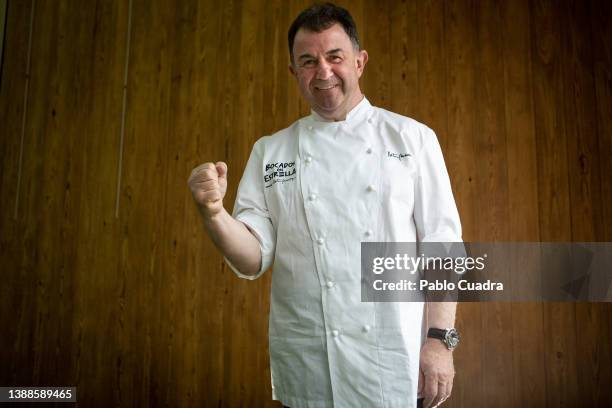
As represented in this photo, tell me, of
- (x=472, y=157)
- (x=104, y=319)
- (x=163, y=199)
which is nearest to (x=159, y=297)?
(x=104, y=319)

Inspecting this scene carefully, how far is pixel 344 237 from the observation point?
46.6 inches

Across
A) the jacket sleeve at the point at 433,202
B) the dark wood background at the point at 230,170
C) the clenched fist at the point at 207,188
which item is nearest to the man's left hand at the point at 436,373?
the jacket sleeve at the point at 433,202

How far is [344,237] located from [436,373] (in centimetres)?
36

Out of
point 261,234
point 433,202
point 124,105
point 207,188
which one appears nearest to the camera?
point 207,188

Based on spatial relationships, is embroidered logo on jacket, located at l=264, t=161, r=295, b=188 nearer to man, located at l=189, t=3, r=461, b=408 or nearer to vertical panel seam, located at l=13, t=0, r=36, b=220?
man, located at l=189, t=3, r=461, b=408

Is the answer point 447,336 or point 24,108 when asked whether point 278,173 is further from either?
point 24,108

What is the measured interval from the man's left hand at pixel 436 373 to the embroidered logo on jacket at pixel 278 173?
20.8 inches

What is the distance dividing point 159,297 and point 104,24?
1.55 m

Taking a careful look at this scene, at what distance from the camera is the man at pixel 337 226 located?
1099mm

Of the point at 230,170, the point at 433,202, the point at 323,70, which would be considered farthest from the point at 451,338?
the point at 230,170

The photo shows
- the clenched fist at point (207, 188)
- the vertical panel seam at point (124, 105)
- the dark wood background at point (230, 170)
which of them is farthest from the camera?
the vertical panel seam at point (124, 105)

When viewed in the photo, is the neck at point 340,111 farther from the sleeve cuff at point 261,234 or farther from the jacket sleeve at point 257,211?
the sleeve cuff at point 261,234

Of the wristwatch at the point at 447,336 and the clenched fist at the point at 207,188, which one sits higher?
the clenched fist at the point at 207,188
